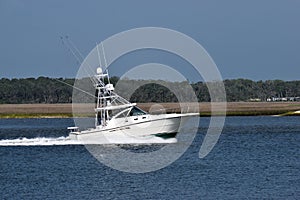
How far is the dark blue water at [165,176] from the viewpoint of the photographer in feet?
118

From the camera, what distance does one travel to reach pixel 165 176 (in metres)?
41.9

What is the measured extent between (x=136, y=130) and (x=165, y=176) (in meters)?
16.3

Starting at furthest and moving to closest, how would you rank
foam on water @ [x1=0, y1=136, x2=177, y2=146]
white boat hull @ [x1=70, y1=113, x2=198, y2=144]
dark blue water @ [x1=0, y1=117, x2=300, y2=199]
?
foam on water @ [x1=0, y1=136, x2=177, y2=146]
white boat hull @ [x1=70, y1=113, x2=198, y2=144]
dark blue water @ [x1=0, y1=117, x2=300, y2=199]

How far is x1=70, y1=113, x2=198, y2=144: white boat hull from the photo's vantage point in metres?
57.8

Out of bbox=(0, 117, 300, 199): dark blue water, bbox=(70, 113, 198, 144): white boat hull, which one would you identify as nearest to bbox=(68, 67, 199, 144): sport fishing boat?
bbox=(70, 113, 198, 144): white boat hull

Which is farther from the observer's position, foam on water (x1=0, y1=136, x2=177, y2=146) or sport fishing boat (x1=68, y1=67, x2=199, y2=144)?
foam on water (x1=0, y1=136, x2=177, y2=146)

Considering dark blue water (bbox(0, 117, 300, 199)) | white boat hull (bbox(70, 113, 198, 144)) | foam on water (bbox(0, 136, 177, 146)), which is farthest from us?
foam on water (bbox(0, 136, 177, 146))

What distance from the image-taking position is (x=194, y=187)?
122 feet

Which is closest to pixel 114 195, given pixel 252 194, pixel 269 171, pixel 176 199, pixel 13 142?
pixel 176 199

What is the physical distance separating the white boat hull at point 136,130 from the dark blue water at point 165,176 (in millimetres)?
1769

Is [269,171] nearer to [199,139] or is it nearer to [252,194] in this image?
[252,194]

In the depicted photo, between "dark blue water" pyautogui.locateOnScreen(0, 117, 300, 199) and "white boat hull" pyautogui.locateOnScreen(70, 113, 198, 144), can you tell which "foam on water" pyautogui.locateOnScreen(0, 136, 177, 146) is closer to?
"white boat hull" pyautogui.locateOnScreen(70, 113, 198, 144)

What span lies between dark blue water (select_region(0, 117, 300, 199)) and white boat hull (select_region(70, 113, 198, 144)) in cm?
177

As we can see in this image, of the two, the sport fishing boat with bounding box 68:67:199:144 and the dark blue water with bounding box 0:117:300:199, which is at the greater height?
the sport fishing boat with bounding box 68:67:199:144
